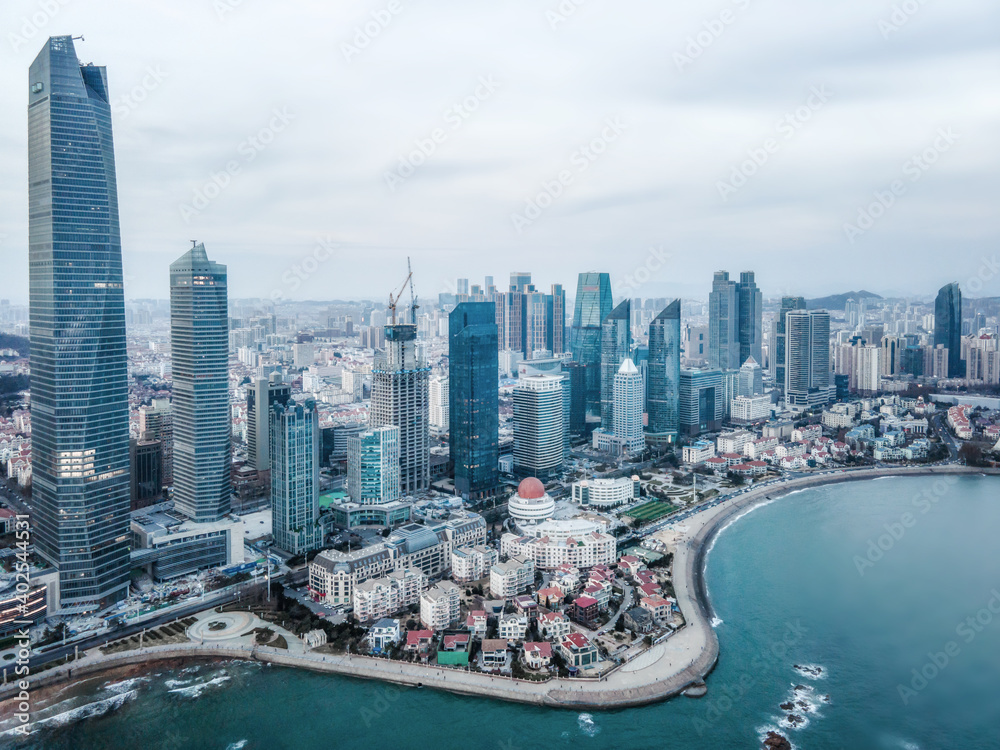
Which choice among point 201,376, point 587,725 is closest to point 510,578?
point 587,725

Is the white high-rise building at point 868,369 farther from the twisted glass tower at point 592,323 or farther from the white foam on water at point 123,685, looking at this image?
the white foam on water at point 123,685

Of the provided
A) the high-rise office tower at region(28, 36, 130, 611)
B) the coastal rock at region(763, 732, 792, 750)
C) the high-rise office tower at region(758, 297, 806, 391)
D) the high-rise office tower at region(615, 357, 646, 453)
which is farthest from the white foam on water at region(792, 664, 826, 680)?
the high-rise office tower at region(758, 297, 806, 391)

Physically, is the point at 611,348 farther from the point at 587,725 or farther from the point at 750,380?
the point at 587,725

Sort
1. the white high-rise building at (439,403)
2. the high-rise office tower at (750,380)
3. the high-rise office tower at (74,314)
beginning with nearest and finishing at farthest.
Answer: the high-rise office tower at (74,314) → the white high-rise building at (439,403) → the high-rise office tower at (750,380)

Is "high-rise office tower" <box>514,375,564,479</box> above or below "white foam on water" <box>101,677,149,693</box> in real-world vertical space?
above

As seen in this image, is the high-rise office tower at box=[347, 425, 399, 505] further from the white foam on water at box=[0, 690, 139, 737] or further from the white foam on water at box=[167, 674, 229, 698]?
the white foam on water at box=[0, 690, 139, 737]

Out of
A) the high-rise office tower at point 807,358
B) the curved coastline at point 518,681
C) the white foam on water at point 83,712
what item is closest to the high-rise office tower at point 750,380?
the high-rise office tower at point 807,358
